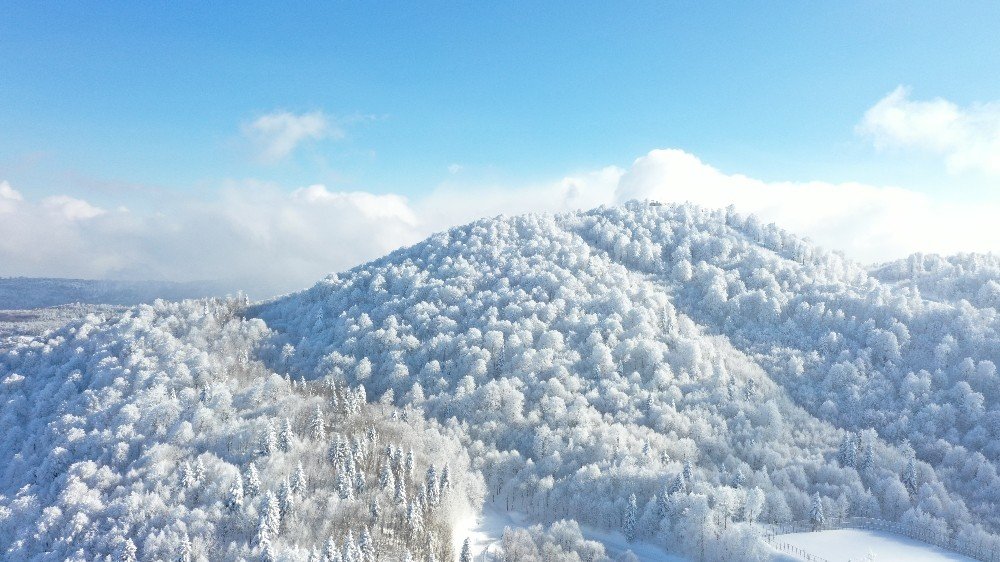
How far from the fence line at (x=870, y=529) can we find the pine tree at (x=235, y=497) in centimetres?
12101

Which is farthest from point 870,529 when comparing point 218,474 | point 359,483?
point 218,474

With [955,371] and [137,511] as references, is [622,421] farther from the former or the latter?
[137,511]

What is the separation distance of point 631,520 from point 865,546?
5073cm

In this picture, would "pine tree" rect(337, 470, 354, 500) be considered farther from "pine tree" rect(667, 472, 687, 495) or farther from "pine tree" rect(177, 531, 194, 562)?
"pine tree" rect(667, 472, 687, 495)

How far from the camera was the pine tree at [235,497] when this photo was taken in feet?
394

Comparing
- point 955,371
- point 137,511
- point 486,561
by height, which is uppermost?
point 955,371

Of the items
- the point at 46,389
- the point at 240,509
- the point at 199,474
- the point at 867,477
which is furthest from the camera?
the point at 46,389

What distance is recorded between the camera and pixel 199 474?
426 ft

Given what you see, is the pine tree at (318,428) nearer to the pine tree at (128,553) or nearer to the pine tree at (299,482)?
the pine tree at (299,482)

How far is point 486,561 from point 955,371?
18258 centimetres

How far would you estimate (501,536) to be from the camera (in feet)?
466

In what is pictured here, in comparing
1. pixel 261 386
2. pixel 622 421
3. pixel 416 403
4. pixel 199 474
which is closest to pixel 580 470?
pixel 622 421

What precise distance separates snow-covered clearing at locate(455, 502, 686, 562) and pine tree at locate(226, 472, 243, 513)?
2101 inches

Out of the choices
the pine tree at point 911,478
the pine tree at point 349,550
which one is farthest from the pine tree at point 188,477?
the pine tree at point 911,478
